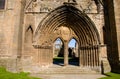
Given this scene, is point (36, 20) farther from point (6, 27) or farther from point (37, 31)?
point (6, 27)

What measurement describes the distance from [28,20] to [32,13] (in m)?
0.68

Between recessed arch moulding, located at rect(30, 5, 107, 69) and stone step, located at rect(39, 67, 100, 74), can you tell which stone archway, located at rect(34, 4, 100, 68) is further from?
stone step, located at rect(39, 67, 100, 74)

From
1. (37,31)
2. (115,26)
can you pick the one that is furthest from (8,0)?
(115,26)

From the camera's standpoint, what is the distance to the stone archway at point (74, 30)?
12188mm

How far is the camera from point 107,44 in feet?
39.1

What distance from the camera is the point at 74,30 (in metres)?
13.7

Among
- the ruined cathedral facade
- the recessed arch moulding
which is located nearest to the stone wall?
the ruined cathedral facade

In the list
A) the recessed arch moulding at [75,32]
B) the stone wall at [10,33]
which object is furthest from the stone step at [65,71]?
the stone wall at [10,33]

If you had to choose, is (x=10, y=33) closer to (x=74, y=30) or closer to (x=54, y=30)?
(x=54, y=30)

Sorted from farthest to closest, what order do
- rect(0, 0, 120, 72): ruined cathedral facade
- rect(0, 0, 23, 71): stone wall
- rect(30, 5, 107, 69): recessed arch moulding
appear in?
1. rect(30, 5, 107, 69): recessed arch moulding
2. rect(0, 0, 120, 72): ruined cathedral facade
3. rect(0, 0, 23, 71): stone wall

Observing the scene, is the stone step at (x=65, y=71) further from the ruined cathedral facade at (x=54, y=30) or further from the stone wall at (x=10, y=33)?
the stone wall at (x=10, y=33)

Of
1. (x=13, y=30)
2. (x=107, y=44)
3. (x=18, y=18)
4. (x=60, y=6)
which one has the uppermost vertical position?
(x=60, y=6)

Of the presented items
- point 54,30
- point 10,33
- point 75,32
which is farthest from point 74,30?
point 10,33

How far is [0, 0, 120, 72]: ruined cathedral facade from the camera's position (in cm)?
1084
